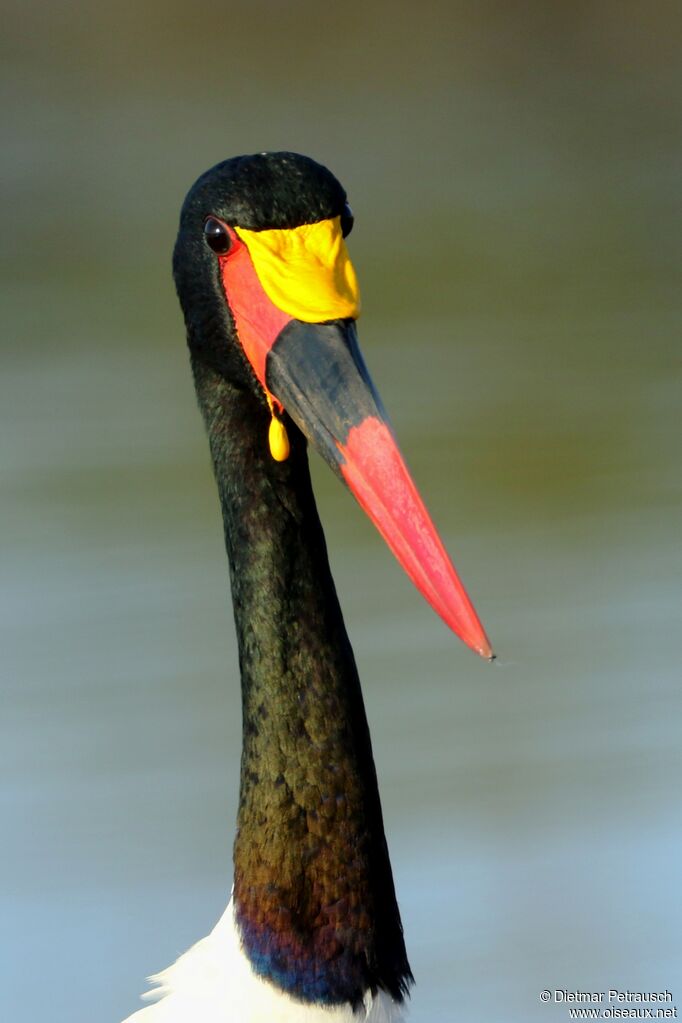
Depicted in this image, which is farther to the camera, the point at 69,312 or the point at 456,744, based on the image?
the point at 69,312

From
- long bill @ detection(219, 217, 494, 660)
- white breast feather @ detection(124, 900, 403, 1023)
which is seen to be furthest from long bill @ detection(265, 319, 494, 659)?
white breast feather @ detection(124, 900, 403, 1023)

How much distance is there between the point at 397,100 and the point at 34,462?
4217mm

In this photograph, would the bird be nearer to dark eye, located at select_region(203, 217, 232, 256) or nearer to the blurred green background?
dark eye, located at select_region(203, 217, 232, 256)

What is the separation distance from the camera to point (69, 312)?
9.10 m

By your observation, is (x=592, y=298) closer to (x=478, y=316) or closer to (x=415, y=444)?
(x=478, y=316)

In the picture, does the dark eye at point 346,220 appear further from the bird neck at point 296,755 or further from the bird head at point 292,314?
the bird neck at point 296,755

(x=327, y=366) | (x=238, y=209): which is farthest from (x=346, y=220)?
(x=327, y=366)

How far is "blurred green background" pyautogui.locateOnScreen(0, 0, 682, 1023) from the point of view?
18.0 ft

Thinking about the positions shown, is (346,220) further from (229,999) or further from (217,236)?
(229,999)

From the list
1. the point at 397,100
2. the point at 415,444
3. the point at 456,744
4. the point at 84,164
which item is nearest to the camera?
the point at 456,744

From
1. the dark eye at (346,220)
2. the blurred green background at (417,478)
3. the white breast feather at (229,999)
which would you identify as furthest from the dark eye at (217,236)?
the blurred green background at (417,478)

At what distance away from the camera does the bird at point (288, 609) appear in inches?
123

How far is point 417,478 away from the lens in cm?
748

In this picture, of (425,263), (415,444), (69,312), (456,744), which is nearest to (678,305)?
(425,263)
